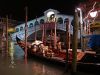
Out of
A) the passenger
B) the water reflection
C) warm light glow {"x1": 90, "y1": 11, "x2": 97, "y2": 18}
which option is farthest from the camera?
warm light glow {"x1": 90, "y1": 11, "x2": 97, "y2": 18}

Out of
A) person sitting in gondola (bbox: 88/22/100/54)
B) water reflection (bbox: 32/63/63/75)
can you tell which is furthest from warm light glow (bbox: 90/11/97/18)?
water reflection (bbox: 32/63/63/75)

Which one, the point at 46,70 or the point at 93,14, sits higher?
the point at 93,14

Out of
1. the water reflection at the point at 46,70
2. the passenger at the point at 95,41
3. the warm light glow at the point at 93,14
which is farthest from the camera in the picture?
the warm light glow at the point at 93,14

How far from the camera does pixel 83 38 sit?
34.5 feet

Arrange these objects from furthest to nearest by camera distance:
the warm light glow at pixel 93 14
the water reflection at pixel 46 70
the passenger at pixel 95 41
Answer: the warm light glow at pixel 93 14 → the water reflection at pixel 46 70 → the passenger at pixel 95 41

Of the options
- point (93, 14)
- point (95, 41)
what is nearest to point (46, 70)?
point (95, 41)

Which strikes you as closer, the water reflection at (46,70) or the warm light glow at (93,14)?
the water reflection at (46,70)

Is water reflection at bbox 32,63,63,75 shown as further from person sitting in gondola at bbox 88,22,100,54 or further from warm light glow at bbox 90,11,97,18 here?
warm light glow at bbox 90,11,97,18

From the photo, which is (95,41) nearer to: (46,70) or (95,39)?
(95,39)

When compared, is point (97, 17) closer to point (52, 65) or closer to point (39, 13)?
point (52, 65)

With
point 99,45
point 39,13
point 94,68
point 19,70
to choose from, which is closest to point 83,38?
point 99,45

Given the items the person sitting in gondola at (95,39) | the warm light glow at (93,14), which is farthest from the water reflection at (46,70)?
the warm light glow at (93,14)

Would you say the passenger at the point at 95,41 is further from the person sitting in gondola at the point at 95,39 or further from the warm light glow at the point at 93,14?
the warm light glow at the point at 93,14

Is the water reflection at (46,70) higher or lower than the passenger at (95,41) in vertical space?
lower
